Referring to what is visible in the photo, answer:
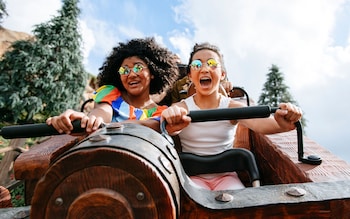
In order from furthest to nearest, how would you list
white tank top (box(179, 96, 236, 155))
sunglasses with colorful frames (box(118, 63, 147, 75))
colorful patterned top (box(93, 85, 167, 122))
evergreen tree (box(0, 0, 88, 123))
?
1. evergreen tree (box(0, 0, 88, 123))
2. sunglasses with colorful frames (box(118, 63, 147, 75))
3. colorful patterned top (box(93, 85, 167, 122))
4. white tank top (box(179, 96, 236, 155))

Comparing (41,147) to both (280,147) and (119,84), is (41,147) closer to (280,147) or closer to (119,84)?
(119,84)

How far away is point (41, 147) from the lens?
139 centimetres

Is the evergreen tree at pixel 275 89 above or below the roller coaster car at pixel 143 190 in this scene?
above

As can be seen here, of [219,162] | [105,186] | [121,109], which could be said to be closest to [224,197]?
[105,186]

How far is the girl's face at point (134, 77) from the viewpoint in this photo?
1.90 metres

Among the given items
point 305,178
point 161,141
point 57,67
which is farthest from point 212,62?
point 57,67

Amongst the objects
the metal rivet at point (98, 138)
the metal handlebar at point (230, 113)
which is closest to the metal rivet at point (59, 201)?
the metal rivet at point (98, 138)

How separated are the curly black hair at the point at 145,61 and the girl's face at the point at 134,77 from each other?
0.13 m

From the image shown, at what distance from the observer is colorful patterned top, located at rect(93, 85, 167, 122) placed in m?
1.80

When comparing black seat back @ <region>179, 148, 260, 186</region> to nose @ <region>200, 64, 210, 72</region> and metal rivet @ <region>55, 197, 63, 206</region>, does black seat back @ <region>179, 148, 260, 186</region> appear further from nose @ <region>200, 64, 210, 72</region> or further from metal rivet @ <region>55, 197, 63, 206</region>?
A: metal rivet @ <region>55, 197, 63, 206</region>

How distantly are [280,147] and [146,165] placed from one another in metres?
0.86

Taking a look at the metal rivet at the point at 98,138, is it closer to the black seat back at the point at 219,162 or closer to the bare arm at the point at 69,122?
the bare arm at the point at 69,122

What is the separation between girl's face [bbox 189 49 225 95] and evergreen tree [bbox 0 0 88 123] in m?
8.74

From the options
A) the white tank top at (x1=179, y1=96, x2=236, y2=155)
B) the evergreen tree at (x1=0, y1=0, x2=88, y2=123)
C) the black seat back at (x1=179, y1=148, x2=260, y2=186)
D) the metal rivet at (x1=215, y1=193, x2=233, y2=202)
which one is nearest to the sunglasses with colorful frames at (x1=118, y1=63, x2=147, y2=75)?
the white tank top at (x1=179, y1=96, x2=236, y2=155)
